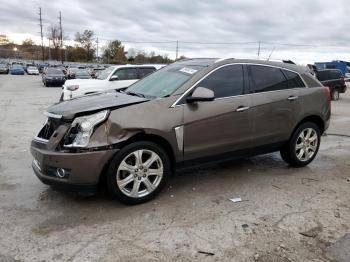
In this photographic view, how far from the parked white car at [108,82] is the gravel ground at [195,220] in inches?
284

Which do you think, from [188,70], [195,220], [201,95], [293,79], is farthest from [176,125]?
[293,79]

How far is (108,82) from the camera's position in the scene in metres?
12.9

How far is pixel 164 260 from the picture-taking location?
10.4ft

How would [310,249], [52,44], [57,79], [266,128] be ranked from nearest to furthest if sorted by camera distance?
1. [310,249]
2. [266,128]
3. [57,79]
4. [52,44]

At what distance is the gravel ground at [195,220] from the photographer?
3312 mm

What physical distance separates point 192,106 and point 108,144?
1.18m

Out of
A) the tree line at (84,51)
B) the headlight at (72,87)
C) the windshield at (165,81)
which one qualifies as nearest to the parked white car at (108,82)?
the headlight at (72,87)

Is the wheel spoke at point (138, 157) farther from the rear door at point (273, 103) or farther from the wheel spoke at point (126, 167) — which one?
the rear door at point (273, 103)

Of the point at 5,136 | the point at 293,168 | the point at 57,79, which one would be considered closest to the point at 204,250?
the point at 293,168

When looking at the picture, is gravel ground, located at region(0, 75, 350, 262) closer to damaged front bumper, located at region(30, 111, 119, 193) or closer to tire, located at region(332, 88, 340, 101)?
damaged front bumper, located at region(30, 111, 119, 193)

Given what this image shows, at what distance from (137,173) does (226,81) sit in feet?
5.96

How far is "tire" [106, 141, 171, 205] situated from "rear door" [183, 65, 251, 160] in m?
0.40

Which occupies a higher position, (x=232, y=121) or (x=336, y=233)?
(x=232, y=121)

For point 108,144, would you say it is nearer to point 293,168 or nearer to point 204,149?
point 204,149
